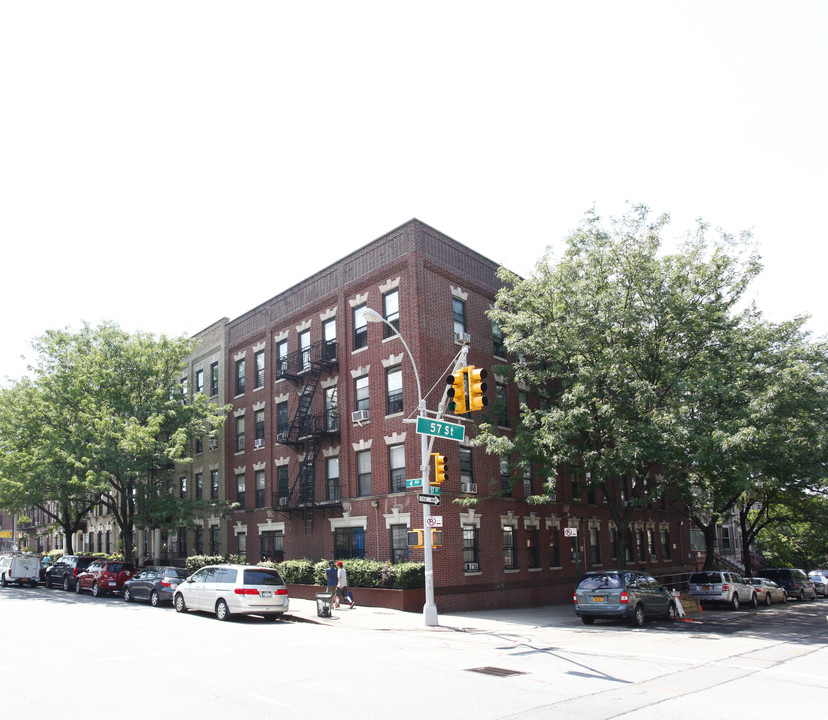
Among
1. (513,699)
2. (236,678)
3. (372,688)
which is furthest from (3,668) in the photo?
(513,699)

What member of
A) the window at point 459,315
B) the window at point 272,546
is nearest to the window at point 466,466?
the window at point 459,315

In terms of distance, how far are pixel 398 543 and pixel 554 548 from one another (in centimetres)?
926

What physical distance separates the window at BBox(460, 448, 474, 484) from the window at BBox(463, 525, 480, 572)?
5.99ft

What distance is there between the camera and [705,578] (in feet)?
94.8

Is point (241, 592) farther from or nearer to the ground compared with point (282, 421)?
nearer to the ground

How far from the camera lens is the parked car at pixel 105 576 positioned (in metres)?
30.0

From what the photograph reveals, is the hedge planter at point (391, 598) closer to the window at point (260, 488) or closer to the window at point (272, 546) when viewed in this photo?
the window at point (272, 546)

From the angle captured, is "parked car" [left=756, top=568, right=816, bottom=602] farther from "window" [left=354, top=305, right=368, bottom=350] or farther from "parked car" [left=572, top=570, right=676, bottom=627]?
"window" [left=354, top=305, right=368, bottom=350]

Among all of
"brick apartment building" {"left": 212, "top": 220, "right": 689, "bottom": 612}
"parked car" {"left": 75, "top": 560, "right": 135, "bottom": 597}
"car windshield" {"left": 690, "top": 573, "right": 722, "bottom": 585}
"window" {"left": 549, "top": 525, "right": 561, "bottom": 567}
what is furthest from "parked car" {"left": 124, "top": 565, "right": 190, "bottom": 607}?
"car windshield" {"left": 690, "top": 573, "right": 722, "bottom": 585}

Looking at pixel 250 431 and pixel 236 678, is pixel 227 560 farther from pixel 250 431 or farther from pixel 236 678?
pixel 236 678

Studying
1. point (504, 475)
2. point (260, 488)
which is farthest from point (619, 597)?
point (260, 488)

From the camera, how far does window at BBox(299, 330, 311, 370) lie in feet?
103

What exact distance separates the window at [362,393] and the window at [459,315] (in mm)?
4396

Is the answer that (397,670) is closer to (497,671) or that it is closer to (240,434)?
(497,671)
